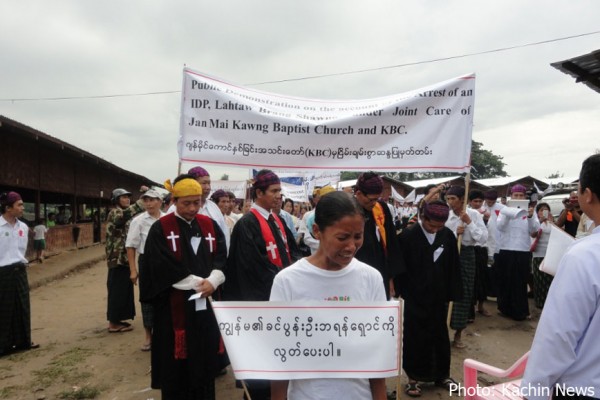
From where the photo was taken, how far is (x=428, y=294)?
3.92 metres

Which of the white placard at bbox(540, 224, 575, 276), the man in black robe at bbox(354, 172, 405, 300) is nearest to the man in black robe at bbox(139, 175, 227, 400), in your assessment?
the man in black robe at bbox(354, 172, 405, 300)

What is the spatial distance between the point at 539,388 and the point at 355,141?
106 inches

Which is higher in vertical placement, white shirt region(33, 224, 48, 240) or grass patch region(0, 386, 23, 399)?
white shirt region(33, 224, 48, 240)

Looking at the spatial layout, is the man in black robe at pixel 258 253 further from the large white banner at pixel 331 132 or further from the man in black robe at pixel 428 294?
the man in black robe at pixel 428 294

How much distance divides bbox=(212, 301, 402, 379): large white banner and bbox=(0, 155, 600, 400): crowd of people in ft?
0.18

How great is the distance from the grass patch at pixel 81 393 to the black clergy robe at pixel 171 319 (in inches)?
52.2

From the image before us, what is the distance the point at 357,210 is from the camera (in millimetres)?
1759

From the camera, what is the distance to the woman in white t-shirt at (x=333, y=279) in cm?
172

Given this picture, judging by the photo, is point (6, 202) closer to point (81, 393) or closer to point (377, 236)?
point (81, 393)

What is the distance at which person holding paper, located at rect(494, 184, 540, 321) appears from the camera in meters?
6.63

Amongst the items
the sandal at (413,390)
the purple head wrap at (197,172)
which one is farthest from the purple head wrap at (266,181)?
the sandal at (413,390)

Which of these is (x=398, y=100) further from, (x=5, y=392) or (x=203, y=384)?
(x=5, y=392)

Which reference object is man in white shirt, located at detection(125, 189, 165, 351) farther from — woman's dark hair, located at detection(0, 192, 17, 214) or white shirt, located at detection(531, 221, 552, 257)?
white shirt, located at detection(531, 221, 552, 257)

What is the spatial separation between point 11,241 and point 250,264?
3.75 metres
